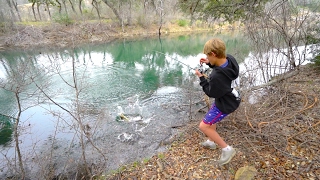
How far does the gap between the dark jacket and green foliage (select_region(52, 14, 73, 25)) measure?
2816 cm

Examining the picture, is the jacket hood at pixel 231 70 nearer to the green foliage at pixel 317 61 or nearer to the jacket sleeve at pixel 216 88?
the jacket sleeve at pixel 216 88

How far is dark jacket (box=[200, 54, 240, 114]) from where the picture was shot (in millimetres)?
2381

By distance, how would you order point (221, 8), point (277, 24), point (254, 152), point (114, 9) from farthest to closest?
point (114, 9)
point (221, 8)
point (277, 24)
point (254, 152)

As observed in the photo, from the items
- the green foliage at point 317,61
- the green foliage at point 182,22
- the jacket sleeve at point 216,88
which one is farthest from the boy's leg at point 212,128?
the green foliage at point 182,22

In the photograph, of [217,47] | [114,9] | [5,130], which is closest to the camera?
[217,47]

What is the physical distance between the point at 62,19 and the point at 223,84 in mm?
28683

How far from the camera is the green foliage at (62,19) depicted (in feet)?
85.9

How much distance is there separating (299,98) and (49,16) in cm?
3180

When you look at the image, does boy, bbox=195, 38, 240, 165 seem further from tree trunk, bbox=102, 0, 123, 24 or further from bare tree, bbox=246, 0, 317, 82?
tree trunk, bbox=102, 0, 123, 24

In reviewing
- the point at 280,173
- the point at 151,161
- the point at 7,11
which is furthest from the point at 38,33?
the point at 280,173

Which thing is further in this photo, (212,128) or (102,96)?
(102,96)

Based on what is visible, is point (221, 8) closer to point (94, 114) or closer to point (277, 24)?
point (277, 24)

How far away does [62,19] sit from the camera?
2625cm

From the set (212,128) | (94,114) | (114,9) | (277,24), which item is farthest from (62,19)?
(212,128)
